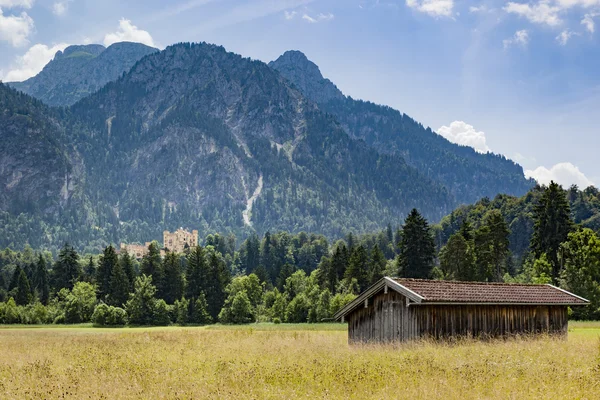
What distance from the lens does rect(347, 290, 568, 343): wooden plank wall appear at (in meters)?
30.1

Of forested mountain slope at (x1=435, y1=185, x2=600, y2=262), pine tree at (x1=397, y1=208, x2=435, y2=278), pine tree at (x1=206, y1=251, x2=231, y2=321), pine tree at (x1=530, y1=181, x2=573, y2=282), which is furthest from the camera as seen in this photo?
forested mountain slope at (x1=435, y1=185, x2=600, y2=262)

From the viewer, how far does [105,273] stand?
107m

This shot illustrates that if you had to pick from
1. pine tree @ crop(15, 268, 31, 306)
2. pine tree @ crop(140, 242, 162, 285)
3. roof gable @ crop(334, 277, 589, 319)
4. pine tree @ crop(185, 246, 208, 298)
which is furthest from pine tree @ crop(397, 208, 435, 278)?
pine tree @ crop(15, 268, 31, 306)

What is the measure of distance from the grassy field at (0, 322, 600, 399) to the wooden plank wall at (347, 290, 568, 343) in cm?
166

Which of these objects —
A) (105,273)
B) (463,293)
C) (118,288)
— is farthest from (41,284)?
(463,293)

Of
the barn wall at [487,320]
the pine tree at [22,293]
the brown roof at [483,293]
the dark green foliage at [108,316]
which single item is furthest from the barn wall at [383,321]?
the pine tree at [22,293]

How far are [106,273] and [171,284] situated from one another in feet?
37.1

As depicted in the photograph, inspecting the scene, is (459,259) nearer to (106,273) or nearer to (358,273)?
(358,273)

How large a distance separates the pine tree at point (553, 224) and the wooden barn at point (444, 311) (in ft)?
141

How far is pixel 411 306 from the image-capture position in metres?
30.0

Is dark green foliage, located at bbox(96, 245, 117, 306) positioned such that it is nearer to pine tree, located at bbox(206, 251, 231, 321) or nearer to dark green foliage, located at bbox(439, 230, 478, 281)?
pine tree, located at bbox(206, 251, 231, 321)

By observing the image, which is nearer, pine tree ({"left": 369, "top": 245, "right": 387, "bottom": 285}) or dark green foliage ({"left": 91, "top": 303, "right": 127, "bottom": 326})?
dark green foliage ({"left": 91, "top": 303, "right": 127, "bottom": 326})

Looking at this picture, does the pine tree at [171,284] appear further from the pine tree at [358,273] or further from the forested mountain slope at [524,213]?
the forested mountain slope at [524,213]

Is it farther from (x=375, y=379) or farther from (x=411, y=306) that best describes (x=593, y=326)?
(x=375, y=379)
